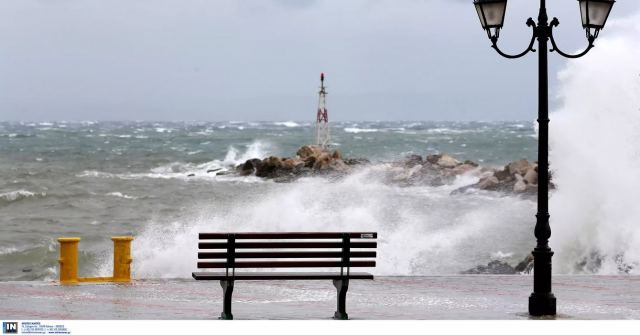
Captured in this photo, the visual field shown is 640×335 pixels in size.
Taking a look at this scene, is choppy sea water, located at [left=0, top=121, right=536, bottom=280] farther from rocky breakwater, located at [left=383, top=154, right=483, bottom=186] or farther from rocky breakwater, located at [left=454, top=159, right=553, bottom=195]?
rocky breakwater, located at [left=383, top=154, right=483, bottom=186]

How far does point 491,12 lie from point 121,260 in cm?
509

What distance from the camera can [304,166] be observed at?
5031 cm

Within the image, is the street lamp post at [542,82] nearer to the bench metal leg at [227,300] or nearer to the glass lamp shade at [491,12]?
the glass lamp shade at [491,12]

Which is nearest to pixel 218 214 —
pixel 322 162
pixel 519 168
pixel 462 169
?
pixel 519 168

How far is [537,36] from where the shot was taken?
33.6 feet

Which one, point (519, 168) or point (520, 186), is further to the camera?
point (519, 168)

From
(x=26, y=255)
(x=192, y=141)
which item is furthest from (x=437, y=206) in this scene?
(x=192, y=141)

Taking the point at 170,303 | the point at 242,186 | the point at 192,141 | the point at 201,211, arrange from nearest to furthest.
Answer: the point at 170,303 → the point at 201,211 → the point at 242,186 → the point at 192,141

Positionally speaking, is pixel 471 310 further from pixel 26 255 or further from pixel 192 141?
pixel 192 141

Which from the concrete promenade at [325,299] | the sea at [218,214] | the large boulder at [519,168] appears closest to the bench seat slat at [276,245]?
the concrete promenade at [325,299]

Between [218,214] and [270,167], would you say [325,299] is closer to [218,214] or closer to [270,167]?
[218,214]

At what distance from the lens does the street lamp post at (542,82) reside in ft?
33.4

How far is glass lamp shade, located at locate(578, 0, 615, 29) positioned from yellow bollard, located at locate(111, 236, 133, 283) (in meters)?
5.63
